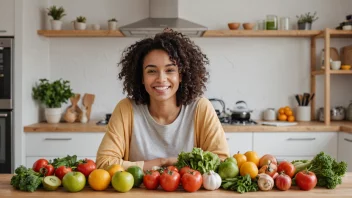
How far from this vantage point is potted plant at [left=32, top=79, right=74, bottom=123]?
147 inches

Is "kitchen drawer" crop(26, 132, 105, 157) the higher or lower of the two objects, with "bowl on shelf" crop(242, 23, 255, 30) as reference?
lower

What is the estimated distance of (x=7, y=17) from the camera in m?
3.36

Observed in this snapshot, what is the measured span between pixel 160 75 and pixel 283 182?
0.77m

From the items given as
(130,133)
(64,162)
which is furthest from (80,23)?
(64,162)

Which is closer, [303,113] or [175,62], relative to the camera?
[175,62]

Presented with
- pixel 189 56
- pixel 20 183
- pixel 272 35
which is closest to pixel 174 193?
pixel 20 183

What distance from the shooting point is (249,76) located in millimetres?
4176

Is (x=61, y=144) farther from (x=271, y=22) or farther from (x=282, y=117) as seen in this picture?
(x=271, y=22)

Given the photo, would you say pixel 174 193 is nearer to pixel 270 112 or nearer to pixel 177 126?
pixel 177 126

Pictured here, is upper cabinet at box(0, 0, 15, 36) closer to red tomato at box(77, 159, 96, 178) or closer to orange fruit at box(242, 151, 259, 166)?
red tomato at box(77, 159, 96, 178)

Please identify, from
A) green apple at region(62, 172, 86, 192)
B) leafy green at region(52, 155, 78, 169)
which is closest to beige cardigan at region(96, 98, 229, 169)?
leafy green at region(52, 155, 78, 169)

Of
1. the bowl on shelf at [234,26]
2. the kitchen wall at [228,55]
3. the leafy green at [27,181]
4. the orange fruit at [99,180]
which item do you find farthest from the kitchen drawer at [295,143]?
the leafy green at [27,181]

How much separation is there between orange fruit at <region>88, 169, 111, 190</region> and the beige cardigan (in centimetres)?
45

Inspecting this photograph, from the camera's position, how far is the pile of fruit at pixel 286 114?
3.98 m
